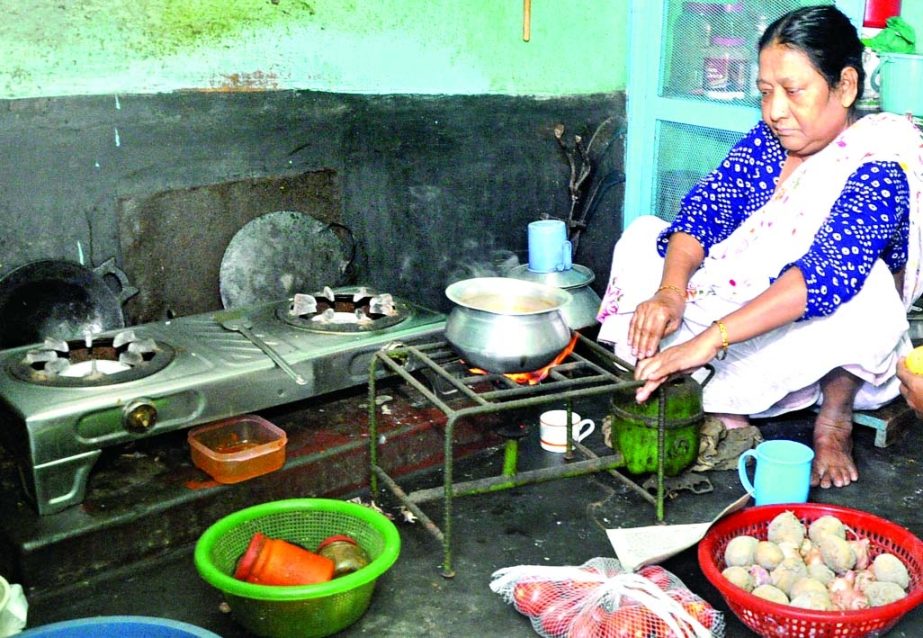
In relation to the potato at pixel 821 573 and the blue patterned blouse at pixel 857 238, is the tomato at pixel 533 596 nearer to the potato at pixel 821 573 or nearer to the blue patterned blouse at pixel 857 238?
the potato at pixel 821 573

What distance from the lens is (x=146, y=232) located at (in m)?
3.48

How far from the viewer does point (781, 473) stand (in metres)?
2.74

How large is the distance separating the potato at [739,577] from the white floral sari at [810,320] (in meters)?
1.04

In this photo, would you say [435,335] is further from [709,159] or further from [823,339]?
[709,159]

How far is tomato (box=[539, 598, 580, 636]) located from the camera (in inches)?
90.1

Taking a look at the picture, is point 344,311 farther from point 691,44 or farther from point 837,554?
point 691,44

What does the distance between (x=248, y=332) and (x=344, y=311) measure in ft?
1.26

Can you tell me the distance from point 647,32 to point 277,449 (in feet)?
9.02

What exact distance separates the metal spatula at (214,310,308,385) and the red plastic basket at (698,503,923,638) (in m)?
1.23

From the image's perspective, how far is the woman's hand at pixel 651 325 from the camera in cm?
293

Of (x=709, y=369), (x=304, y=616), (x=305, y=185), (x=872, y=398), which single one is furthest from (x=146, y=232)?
(x=872, y=398)

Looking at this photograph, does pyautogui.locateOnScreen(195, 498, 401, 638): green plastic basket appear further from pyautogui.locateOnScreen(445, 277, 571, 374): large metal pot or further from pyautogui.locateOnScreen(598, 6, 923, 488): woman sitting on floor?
pyautogui.locateOnScreen(598, 6, 923, 488): woman sitting on floor

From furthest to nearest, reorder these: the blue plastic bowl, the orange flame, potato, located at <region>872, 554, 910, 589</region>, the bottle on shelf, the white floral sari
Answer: the bottle on shelf, the white floral sari, the orange flame, potato, located at <region>872, 554, 910, 589</region>, the blue plastic bowl

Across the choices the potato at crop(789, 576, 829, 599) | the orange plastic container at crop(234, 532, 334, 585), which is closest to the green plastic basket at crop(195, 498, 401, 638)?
the orange plastic container at crop(234, 532, 334, 585)
